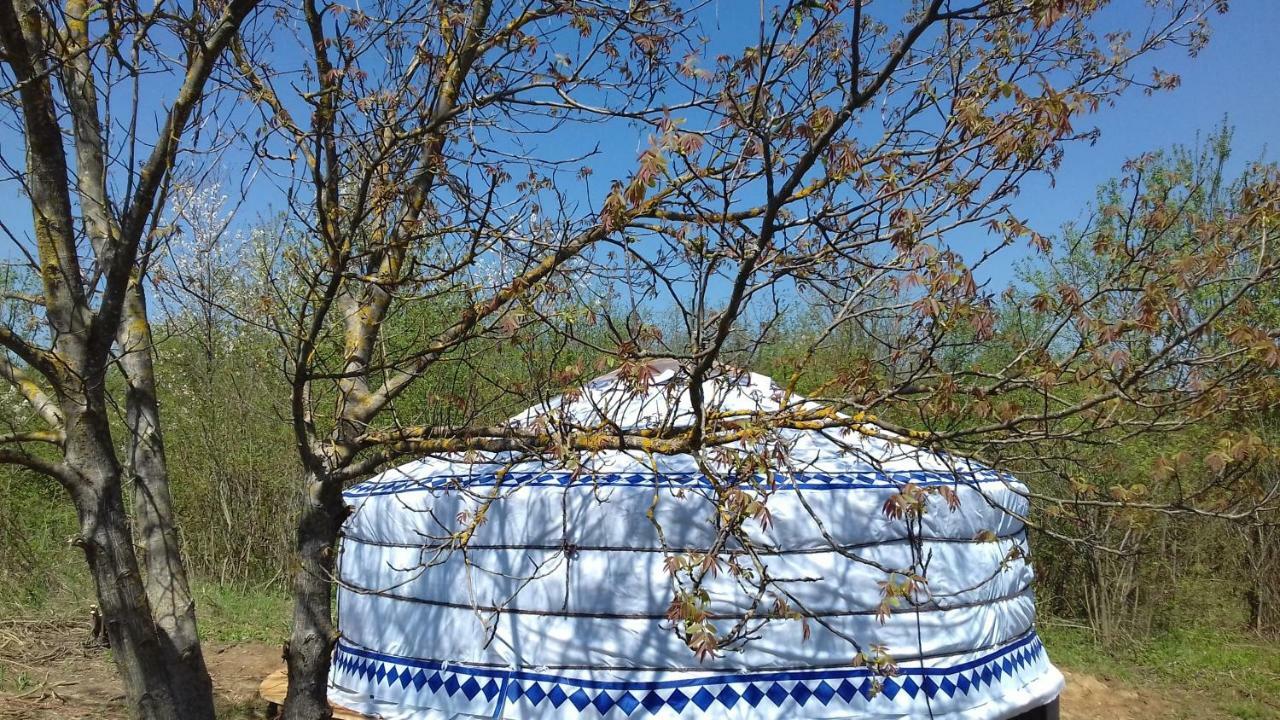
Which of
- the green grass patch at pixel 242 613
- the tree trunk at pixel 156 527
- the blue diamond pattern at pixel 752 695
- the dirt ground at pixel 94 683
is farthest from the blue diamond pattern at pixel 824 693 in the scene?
the green grass patch at pixel 242 613

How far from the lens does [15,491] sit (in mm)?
7891

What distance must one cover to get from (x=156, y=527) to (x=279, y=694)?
1451 millimetres

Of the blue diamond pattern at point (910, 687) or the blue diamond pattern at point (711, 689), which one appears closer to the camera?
the blue diamond pattern at point (711, 689)

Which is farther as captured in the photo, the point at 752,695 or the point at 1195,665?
the point at 1195,665

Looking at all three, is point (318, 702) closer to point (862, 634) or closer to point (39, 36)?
point (862, 634)

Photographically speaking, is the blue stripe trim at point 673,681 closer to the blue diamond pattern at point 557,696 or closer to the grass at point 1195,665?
the blue diamond pattern at point 557,696

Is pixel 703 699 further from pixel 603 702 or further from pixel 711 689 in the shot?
pixel 603 702

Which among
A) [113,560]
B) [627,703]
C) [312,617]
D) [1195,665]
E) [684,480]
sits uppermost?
[684,480]

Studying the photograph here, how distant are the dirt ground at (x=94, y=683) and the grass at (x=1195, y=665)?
22 centimetres

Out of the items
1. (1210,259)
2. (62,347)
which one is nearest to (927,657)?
(1210,259)

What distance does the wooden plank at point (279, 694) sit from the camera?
147 inches

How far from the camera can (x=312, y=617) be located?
3.38m

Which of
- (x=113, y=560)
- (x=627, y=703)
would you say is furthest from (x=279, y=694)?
Result: (x=627, y=703)

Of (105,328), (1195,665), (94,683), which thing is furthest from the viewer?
(1195,665)
